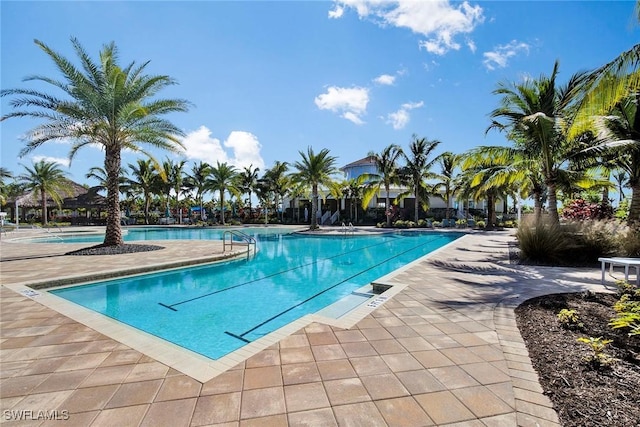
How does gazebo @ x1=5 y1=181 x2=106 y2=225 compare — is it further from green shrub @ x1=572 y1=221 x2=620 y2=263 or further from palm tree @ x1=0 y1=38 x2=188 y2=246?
green shrub @ x1=572 y1=221 x2=620 y2=263

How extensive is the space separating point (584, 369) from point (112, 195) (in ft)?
50.4

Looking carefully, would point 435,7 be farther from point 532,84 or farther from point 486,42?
point 532,84

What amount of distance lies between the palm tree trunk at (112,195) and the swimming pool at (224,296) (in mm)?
5585

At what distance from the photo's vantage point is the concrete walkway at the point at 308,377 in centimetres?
238

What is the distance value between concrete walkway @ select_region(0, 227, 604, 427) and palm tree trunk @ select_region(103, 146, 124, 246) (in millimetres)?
8864

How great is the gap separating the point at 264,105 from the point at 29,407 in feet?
56.9

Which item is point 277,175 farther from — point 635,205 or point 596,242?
point 635,205

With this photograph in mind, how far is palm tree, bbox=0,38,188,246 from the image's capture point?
11.5 m

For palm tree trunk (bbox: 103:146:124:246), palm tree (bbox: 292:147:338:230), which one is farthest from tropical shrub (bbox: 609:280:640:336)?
palm tree (bbox: 292:147:338:230)

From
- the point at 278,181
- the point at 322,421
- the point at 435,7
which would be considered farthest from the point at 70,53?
the point at 278,181

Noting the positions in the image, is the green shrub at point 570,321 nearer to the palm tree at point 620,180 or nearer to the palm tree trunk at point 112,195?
the palm tree at point 620,180

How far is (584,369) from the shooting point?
2.93 meters

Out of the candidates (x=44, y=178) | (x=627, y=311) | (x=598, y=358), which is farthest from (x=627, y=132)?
(x=44, y=178)

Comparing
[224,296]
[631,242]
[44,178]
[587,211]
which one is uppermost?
[44,178]
